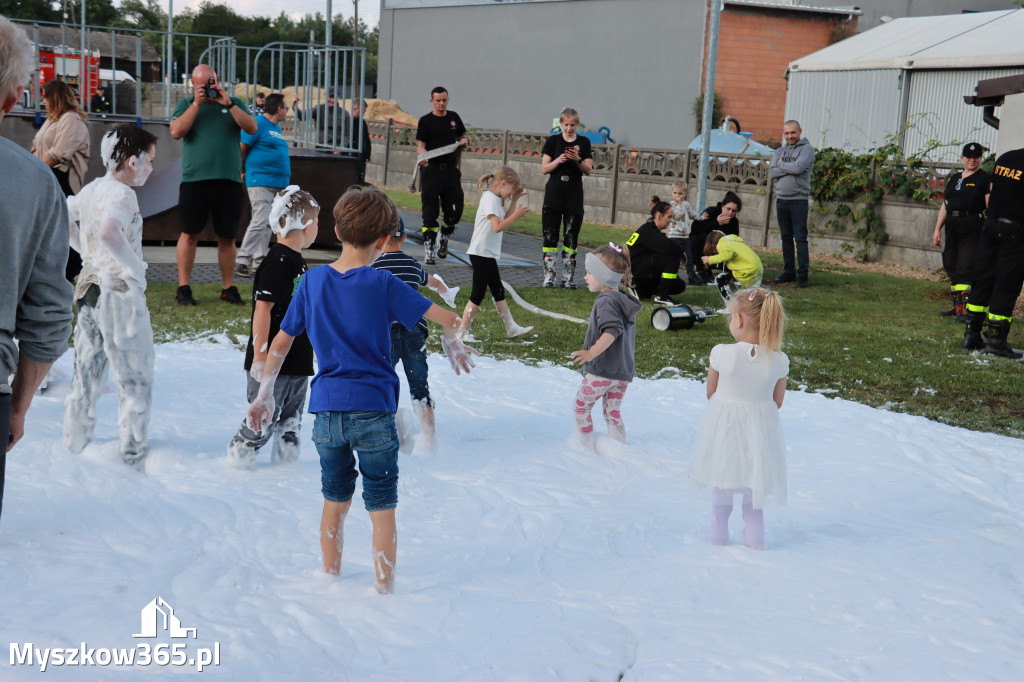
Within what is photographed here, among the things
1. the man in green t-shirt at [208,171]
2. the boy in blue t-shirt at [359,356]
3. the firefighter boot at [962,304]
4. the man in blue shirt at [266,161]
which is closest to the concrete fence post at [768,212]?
the firefighter boot at [962,304]

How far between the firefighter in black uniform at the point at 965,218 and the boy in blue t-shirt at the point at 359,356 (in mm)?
8173

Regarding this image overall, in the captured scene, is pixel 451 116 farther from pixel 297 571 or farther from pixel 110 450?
pixel 297 571

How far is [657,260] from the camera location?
10.5 meters

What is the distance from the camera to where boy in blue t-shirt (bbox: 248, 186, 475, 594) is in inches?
138

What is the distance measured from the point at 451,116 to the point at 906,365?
650 cm

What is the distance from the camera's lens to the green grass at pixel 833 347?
7.15 meters

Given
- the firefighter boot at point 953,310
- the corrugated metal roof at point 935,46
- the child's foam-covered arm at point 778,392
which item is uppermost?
the corrugated metal roof at point 935,46

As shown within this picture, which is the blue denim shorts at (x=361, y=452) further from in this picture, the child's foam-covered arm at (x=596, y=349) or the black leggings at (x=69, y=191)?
the black leggings at (x=69, y=191)

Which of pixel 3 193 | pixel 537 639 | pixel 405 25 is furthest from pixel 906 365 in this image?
pixel 405 25

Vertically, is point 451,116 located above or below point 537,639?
above

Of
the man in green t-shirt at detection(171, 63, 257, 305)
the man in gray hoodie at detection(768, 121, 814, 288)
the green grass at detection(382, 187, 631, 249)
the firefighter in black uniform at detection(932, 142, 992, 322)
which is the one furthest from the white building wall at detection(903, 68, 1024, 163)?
the man in green t-shirt at detection(171, 63, 257, 305)

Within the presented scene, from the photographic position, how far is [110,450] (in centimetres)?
511

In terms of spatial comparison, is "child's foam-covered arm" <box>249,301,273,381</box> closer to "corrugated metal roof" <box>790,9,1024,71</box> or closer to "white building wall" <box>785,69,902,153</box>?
"corrugated metal roof" <box>790,9,1024,71</box>

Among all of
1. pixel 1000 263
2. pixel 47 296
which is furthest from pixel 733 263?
pixel 47 296
